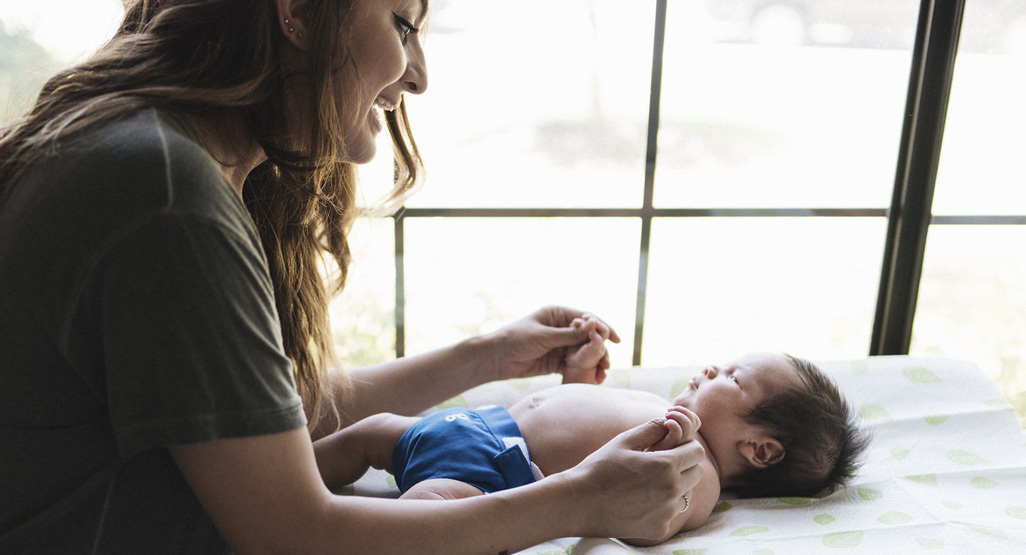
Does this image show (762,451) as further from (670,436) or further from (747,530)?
(670,436)

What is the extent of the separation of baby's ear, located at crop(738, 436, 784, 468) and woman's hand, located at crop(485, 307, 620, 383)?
0.33 m

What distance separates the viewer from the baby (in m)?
1.33

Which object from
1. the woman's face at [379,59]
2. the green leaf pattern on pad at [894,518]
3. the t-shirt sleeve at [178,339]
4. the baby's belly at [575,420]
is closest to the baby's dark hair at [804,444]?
the green leaf pattern on pad at [894,518]

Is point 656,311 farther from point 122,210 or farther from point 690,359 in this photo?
point 122,210

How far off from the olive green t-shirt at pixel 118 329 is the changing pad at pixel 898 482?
0.60 metres

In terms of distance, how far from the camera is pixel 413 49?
1126mm

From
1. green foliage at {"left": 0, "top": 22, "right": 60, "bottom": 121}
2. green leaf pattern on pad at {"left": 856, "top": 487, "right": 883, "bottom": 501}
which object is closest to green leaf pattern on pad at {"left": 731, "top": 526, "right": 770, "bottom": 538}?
green leaf pattern on pad at {"left": 856, "top": 487, "right": 883, "bottom": 501}

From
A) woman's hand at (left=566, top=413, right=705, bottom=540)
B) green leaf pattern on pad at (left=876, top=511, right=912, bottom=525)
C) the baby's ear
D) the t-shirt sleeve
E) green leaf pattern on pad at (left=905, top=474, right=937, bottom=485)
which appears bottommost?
green leaf pattern on pad at (left=876, top=511, right=912, bottom=525)

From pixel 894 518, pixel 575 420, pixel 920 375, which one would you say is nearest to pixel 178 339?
pixel 575 420

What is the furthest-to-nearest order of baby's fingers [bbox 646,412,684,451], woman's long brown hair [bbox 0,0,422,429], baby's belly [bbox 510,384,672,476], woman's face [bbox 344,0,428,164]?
baby's belly [bbox 510,384,672,476], baby's fingers [bbox 646,412,684,451], woman's face [bbox 344,0,428,164], woman's long brown hair [bbox 0,0,422,429]

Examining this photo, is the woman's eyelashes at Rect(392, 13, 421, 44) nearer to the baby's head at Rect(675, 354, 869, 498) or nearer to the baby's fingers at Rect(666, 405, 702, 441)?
the baby's fingers at Rect(666, 405, 702, 441)

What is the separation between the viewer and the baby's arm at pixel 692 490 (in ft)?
3.65

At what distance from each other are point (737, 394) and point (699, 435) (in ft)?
0.36

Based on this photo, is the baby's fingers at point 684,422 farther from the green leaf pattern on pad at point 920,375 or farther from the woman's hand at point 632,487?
the green leaf pattern on pad at point 920,375
